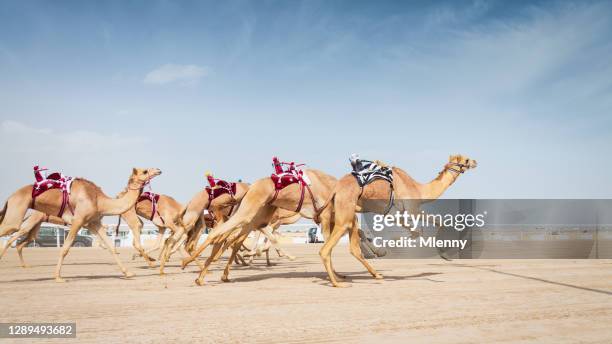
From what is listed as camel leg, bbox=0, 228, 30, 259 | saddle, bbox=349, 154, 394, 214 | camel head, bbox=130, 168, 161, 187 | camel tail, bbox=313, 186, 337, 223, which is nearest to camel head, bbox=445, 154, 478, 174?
A: saddle, bbox=349, 154, 394, 214

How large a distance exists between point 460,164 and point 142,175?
329 inches

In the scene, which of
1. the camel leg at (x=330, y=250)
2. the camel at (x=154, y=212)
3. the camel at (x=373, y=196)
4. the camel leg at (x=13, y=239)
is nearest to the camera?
the camel leg at (x=330, y=250)

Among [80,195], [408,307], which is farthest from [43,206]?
[408,307]

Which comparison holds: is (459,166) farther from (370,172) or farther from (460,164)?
(370,172)

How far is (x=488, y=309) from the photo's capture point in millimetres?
7121

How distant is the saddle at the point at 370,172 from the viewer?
1134 centimetres

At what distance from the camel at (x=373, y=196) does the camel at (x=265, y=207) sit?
52 cm

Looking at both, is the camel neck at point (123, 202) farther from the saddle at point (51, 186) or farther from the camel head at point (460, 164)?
the camel head at point (460, 164)

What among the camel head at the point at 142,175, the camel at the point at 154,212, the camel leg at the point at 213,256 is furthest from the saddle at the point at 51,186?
the camel at the point at 154,212

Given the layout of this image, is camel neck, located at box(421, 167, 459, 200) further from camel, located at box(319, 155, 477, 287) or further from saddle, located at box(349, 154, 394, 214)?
saddle, located at box(349, 154, 394, 214)

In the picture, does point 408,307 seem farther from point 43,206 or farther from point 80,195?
point 43,206

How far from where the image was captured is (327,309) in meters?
7.34

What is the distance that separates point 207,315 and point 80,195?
7.30 metres

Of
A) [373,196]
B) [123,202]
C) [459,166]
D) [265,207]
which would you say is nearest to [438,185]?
[459,166]
